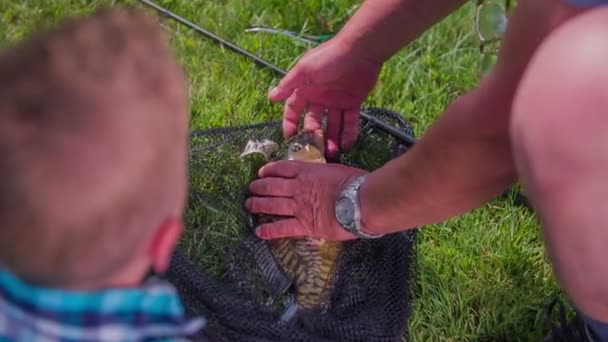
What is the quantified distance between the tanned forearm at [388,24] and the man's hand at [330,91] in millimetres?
24

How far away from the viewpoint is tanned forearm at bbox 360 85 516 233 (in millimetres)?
1246

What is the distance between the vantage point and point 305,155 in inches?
67.3

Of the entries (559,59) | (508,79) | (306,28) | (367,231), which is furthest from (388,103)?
(559,59)

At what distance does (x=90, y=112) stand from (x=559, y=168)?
0.54 m

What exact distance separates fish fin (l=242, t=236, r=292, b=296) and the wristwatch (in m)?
0.14

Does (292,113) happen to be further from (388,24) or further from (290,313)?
(290,313)

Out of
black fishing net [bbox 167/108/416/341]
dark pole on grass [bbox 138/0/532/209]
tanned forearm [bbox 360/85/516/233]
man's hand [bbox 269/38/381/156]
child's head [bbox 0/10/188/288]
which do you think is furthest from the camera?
dark pole on grass [bbox 138/0/532/209]

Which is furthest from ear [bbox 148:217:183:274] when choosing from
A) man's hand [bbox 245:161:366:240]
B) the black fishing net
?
man's hand [bbox 245:161:366:240]

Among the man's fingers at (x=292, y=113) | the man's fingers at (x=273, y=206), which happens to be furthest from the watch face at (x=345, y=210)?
the man's fingers at (x=292, y=113)

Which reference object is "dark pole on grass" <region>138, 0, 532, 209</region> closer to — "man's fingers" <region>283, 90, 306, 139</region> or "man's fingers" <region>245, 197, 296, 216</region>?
"man's fingers" <region>283, 90, 306, 139</region>

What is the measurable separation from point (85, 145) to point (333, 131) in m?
1.08

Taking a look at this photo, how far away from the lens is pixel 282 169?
5.37 ft

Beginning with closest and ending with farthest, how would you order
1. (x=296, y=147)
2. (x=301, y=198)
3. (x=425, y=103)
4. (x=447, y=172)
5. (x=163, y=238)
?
(x=163, y=238) → (x=447, y=172) → (x=301, y=198) → (x=296, y=147) → (x=425, y=103)

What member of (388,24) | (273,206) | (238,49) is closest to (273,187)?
(273,206)
